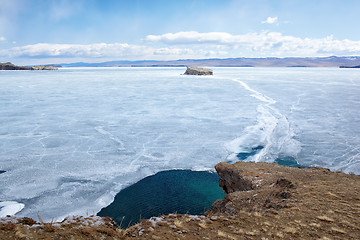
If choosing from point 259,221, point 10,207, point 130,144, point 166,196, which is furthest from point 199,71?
point 259,221

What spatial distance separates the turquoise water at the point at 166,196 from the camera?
23.0ft

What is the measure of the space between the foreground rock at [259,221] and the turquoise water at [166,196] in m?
1.67

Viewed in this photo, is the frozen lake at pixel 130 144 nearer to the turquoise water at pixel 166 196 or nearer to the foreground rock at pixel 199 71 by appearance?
the turquoise water at pixel 166 196

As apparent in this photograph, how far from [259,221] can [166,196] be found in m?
3.78

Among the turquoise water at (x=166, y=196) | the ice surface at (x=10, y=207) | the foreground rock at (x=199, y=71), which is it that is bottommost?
the turquoise water at (x=166, y=196)

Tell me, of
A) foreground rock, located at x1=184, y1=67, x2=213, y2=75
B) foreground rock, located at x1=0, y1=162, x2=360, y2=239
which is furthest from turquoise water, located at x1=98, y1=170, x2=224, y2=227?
foreground rock, located at x1=184, y1=67, x2=213, y2=75

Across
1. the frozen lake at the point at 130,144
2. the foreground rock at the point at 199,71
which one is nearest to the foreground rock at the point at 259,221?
the frozen lake at the point at 130,144

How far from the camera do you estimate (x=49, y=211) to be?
22.4 feet

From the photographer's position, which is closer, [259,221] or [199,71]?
[259,221]

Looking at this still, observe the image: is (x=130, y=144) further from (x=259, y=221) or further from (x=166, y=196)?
(x=259, y=221)

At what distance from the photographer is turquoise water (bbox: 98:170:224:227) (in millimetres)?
7000

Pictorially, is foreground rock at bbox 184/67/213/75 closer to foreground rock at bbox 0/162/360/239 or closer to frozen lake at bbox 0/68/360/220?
frozen lake at bbox 0/68/360/220

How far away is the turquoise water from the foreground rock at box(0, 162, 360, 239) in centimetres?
167

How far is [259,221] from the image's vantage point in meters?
4.68
